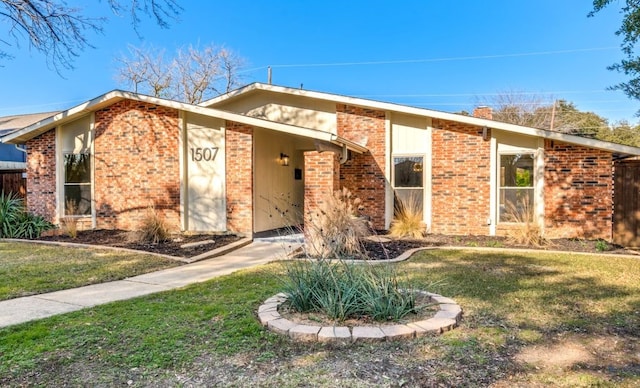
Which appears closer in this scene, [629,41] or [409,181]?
[629,41]

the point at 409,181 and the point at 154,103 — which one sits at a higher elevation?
the point at 154,103

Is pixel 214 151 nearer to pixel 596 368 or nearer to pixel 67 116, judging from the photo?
pixel 67 116

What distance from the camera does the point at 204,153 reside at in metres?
10.2

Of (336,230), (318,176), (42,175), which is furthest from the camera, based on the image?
(42,175)

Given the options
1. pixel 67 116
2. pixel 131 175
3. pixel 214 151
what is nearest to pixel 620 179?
pixel 214 151

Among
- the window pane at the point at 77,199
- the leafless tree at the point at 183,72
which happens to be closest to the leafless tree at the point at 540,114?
the leafless tree at the point at 183,72

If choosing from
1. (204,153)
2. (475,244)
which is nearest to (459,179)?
(475,244)

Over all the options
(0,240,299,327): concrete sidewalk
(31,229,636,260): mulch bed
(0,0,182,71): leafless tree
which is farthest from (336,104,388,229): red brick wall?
(0,0,182,71): leafless tree

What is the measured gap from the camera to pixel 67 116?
1077 cm

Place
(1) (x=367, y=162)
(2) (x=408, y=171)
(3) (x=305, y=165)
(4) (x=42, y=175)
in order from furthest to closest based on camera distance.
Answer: (4) (x=42, y=175)
(1) (x=367, y=162)
(2) (x=408, y=171)
(3) (x=305, y=165)

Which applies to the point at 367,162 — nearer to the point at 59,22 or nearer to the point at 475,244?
the point at 475,244

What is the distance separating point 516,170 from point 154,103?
9104 mm

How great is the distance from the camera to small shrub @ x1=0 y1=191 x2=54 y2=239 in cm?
1030

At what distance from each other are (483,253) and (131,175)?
8.72 metres
